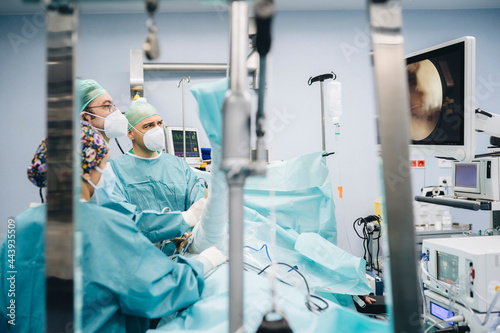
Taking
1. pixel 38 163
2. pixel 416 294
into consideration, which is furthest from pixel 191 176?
pixel 416 294

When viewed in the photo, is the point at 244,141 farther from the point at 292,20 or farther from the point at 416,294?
the point at 292,20

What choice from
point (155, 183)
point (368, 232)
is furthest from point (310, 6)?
point (155, 183)

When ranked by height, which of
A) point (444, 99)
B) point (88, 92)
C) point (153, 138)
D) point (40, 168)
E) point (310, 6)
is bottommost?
point (40, 168)

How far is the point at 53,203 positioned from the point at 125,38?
3.30 meters

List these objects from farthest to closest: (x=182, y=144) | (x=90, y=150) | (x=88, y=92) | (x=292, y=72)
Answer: (x=292, y=72) < (x=182, y=144) < (x=88, y=92) < (x=90, y=150)

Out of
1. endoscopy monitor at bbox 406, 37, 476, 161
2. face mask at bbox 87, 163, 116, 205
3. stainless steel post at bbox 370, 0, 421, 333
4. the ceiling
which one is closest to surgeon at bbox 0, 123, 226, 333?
face mask at bbox 87, 163, 116, 205

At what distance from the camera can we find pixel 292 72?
353 cm

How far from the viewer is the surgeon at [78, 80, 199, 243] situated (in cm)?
124

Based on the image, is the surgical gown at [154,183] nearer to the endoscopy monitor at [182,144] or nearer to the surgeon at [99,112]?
the surgeon at [99,112]

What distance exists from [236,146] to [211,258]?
923mm

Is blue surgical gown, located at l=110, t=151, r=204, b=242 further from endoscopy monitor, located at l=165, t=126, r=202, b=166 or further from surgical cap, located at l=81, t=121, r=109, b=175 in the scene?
endoscopy monitor, located at l=165, t=126, r=202, b=166

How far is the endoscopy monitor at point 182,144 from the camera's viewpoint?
2.97m

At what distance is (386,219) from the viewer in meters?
0.57

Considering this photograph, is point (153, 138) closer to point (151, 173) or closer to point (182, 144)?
point (151, 173)
